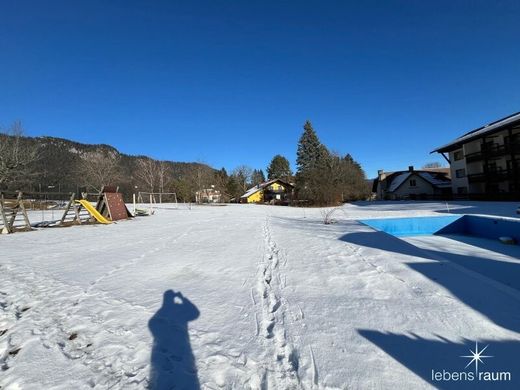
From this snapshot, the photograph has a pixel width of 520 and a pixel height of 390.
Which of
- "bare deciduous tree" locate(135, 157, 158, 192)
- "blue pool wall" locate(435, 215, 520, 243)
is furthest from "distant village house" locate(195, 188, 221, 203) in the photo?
"blue pool wall" locate(435, 215, 520, 243)

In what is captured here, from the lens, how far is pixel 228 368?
2.41 metres

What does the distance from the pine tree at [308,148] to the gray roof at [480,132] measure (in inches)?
827

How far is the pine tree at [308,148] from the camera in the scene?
50425 millimetres

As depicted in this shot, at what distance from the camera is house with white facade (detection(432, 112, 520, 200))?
2395 centimetres

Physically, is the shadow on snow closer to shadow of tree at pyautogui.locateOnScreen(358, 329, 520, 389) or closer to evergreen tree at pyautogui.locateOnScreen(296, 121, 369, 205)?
shadow of tree at pyautogui.locateOnScreen(358, 329, 520, 389)

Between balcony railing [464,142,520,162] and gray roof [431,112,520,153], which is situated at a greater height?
gray roof [431,112,520,153]

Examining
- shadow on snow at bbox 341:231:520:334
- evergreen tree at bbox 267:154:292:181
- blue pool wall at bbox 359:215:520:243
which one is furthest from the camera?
evergreen tree at bbox 267:154:292:181

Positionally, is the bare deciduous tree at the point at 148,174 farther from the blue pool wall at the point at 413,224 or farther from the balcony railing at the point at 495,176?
the balcony railing at the point at 495,176

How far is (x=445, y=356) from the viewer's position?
8.38ft

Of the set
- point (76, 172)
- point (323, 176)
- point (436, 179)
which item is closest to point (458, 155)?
point (436, 179)

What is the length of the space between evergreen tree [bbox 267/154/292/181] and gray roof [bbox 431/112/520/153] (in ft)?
140

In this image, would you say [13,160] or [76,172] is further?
[76,172]

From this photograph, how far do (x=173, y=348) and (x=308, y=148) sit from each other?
50.5 meters

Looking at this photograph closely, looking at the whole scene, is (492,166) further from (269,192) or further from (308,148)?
(269,192)
